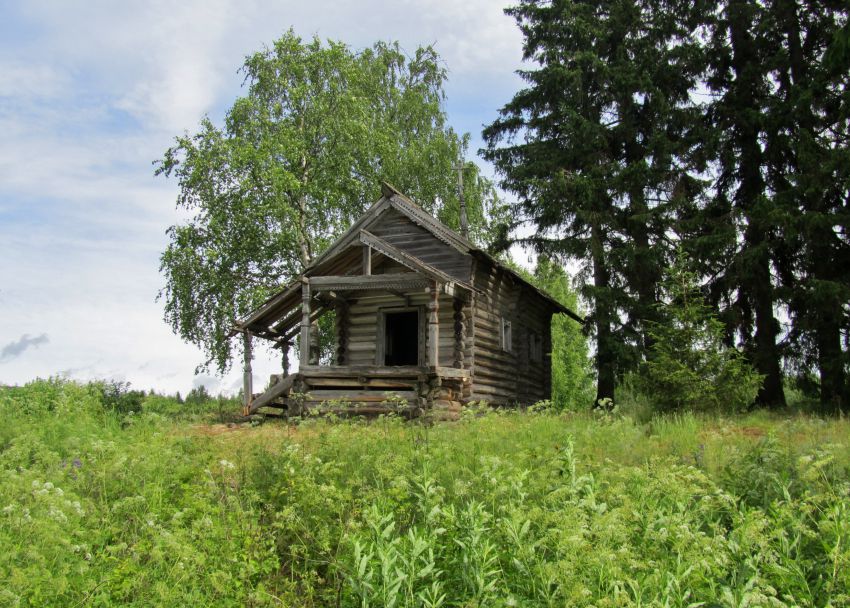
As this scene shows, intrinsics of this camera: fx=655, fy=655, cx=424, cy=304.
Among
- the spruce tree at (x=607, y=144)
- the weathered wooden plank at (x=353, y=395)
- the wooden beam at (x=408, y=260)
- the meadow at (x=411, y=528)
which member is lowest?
the meadow at (x=411, y=528)

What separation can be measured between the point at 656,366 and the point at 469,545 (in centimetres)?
1179

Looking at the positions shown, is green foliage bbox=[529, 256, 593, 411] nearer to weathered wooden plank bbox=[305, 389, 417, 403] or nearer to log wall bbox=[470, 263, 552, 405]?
log wall bbox=[470, 263, 552, 405]

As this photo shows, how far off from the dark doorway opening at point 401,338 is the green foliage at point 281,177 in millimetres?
5656

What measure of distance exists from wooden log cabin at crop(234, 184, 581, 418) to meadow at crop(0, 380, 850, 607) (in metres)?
8.47

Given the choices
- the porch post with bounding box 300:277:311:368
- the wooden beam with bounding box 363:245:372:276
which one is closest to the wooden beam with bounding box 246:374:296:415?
the porch post with bounding box 300:277:311:368

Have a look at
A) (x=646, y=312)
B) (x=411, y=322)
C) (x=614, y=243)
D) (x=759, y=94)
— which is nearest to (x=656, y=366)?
(x=646, y=312)

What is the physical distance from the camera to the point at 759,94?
20.8 metres

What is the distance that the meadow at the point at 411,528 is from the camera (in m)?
4.66

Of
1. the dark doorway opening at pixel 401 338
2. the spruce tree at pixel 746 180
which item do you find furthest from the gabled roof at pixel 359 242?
the spruce tree at pixel 746 180

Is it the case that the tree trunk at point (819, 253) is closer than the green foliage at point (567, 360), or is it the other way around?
the tree trunk at point (819, 253)

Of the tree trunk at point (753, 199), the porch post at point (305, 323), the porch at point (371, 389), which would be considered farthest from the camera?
the tree trunk at point (753, 199)

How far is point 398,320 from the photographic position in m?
22.4

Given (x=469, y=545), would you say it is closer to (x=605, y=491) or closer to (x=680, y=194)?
(x=605, y=491)

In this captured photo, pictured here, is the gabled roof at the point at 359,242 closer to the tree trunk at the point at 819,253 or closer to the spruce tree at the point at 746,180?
the spruce tree at the point at 746,180
